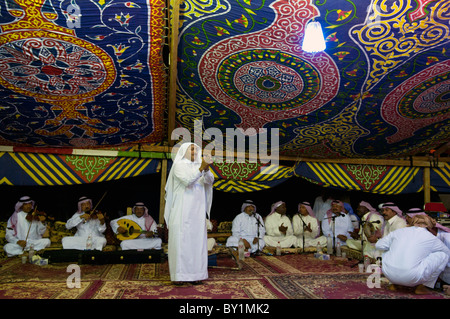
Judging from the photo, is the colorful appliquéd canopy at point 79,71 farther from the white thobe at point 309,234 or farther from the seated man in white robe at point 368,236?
the seated man in white robe at point 368,236

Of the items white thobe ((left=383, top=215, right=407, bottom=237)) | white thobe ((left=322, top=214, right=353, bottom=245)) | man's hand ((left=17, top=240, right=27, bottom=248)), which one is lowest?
man's hand ((left=17, top=240, right=27, bottom=248))

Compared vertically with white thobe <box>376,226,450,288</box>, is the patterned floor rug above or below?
below

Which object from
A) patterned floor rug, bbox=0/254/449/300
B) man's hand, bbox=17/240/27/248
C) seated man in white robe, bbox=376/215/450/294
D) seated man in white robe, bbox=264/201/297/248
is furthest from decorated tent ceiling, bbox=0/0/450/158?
patterned floor rug, bbox=0/254/449/300

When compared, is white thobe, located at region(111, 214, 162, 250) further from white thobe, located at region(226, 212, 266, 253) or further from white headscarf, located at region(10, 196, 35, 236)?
white headscarf, located at region(10, 196, 35, 236)

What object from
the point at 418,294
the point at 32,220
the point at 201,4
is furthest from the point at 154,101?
the point at 418,294

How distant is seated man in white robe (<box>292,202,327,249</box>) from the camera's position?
7.96m

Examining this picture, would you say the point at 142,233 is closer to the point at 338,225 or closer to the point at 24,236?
the point at 24,236

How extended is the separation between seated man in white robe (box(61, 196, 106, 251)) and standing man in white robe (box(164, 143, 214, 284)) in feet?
10.5

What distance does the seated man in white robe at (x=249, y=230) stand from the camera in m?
7.55

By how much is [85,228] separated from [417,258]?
6.10 m

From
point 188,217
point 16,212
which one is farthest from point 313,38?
point 16,212

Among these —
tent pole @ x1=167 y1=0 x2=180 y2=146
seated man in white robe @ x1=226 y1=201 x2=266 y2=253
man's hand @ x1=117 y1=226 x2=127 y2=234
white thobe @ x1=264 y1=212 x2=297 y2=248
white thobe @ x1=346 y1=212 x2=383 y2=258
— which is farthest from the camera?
white thobe @ x1=264 y1=212 x2=297 y2=248

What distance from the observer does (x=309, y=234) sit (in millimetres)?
8188

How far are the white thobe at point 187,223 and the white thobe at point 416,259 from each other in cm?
230
